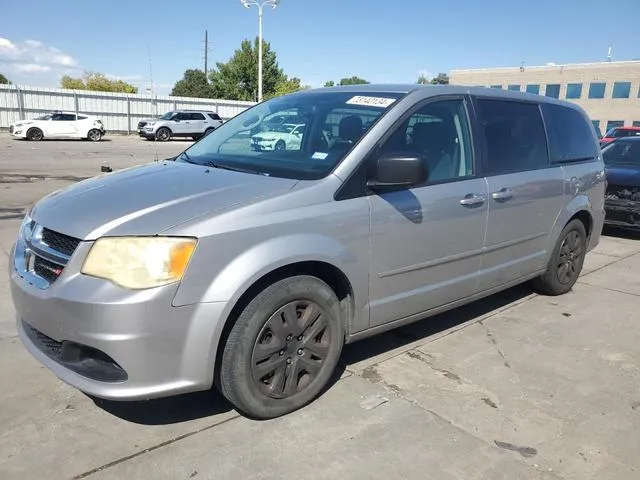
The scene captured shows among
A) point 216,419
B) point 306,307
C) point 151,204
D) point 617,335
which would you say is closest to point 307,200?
point 306,307

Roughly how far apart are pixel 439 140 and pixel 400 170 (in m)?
0.80

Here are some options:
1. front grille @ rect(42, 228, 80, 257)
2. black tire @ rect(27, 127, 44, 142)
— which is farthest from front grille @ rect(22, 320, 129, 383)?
black tire @ rect(27, 127, 44, 142)

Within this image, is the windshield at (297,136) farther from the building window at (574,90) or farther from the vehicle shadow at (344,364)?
the building window at (574,90)

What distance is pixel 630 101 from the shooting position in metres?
56.1

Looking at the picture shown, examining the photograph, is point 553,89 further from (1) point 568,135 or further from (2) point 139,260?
(2) point 139,260

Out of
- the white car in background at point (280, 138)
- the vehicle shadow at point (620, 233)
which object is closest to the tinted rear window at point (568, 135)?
the white car in background at point (280, 138)

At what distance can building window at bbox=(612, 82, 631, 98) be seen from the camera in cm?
5616

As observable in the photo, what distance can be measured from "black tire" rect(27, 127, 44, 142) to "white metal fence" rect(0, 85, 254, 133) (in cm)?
708

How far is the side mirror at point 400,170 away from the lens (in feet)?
10.1

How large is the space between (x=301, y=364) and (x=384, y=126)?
1488mm

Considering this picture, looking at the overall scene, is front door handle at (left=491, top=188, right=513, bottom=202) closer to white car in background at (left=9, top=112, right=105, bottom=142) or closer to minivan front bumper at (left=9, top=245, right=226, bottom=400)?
minivan front bumper at (left=9, top=245, right=226, bottom=400)

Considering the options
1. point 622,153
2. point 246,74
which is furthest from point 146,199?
point 246,74

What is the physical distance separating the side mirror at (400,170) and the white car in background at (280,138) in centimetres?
64

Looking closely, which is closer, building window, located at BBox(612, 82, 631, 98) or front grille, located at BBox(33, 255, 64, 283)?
front grille, located at BBox(33, 255, 64, 283)
